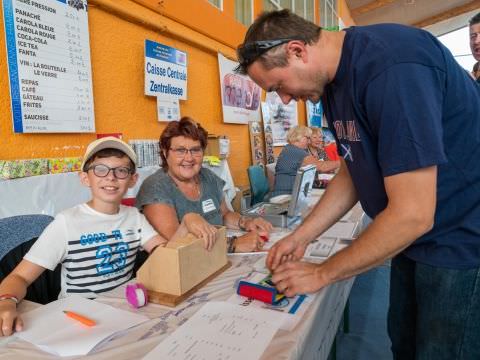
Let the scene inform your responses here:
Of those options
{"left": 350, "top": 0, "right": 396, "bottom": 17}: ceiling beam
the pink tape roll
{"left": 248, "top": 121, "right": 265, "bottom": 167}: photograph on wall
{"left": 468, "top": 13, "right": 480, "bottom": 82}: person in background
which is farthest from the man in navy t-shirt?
{"left": 350, "top": 0, "right": 396, "bottom": 17}: ceiling beam

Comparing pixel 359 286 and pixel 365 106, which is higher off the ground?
pixel 365 106

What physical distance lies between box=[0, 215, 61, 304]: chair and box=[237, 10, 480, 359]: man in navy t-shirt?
30.9 inches

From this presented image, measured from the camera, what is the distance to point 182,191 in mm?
1627

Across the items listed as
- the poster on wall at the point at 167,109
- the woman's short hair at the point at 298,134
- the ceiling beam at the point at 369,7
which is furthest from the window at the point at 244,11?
the ceiling beam at the point at 369,7

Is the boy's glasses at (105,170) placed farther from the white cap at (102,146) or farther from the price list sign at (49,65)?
the price list sign at (49,65)

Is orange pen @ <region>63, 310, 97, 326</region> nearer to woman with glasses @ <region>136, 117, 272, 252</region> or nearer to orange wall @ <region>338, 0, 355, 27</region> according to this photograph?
woman with glasses @ <region>136, 117, 272, 252</region>

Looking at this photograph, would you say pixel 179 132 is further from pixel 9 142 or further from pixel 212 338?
pixel 212 338

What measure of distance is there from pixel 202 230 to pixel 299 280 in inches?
13.7

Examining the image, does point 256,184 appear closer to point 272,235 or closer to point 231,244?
point 272,235

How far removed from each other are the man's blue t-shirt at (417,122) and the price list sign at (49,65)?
4.49ft

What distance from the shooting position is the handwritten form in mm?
674

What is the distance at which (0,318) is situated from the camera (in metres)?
0.78

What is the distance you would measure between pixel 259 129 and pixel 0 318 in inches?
141

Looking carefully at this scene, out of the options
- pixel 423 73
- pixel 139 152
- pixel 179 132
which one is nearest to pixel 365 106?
pixel 423 73
